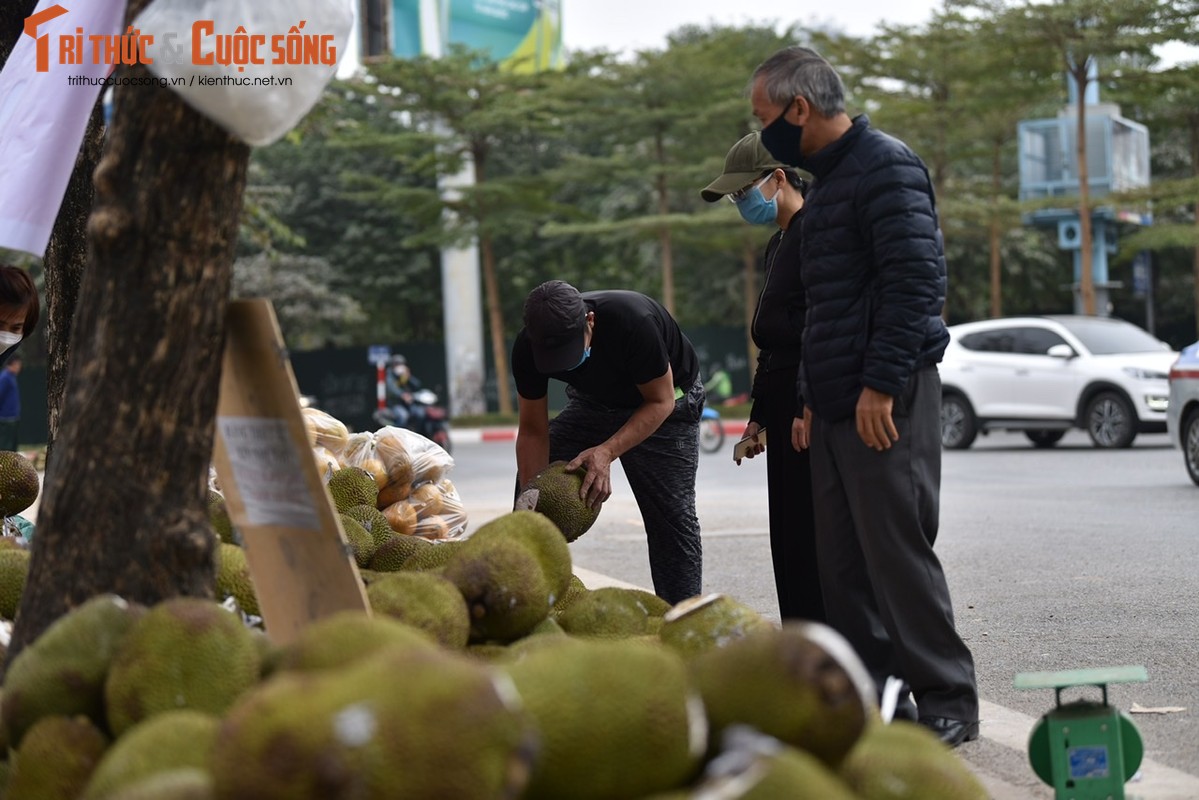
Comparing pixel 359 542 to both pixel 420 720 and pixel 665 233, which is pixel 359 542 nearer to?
pixel 420 720

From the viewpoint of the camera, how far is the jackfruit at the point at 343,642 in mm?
2324

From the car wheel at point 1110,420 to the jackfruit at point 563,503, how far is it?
13.0 metres

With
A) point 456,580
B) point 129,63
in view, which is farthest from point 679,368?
point 129,63

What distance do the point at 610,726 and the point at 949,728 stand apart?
2.22 m

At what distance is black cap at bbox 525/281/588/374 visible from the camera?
4875mm

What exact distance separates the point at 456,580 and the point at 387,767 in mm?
1668

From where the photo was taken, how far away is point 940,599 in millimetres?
4066

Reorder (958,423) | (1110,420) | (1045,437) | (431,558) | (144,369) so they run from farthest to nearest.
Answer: (1045,437)
(958,423)
(1110,420)
(431,558)
(144,369)

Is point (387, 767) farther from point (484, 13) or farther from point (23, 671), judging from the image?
point (484, 13)

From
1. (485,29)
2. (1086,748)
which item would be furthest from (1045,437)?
(485,29)

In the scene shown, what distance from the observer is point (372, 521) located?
491 cm

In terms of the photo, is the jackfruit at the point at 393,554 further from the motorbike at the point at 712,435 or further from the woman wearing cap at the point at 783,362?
the motorbike at the point at 712,435

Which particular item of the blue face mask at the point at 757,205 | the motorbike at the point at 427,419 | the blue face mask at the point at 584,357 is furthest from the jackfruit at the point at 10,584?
the motorbike at the point at 427,419

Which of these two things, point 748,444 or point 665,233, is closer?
point 748,444
